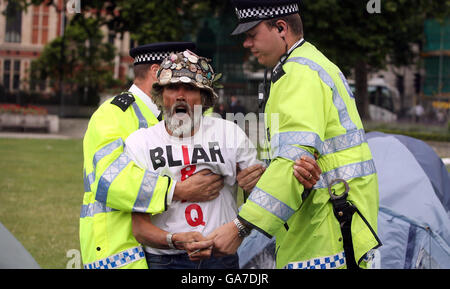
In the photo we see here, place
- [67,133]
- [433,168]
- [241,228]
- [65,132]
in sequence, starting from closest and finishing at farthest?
[241,228] → [433,168] → [67,133] → [65,132]

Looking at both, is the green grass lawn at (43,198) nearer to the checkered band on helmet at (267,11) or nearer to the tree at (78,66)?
the checkered band on helmet at (267,11)

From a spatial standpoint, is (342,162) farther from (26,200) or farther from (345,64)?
(345,64)

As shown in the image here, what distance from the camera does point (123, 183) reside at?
10.7 ft

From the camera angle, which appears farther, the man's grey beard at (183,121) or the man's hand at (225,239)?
the man's grey beard at (183,121)

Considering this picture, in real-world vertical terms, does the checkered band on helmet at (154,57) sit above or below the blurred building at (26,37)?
below

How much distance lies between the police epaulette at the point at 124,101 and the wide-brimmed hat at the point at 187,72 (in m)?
0.45

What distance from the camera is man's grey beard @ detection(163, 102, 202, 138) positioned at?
3332 millimetres

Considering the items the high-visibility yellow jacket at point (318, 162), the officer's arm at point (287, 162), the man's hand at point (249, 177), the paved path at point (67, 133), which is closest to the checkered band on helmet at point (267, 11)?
the high-visibility yellow jacket at point (318, 162)

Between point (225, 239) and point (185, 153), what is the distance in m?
0.46

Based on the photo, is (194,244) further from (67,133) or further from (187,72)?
(67,133)

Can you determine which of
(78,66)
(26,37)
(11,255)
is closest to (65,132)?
(78,66)

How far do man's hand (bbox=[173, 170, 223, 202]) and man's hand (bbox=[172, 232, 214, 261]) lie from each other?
0.18m

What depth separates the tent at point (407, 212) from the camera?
5.22m

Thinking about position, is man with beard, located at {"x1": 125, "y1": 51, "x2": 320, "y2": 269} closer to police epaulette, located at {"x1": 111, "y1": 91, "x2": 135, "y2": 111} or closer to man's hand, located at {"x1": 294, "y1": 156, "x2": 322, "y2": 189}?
man's hand, located at {"x1": 294, "y1": 156, "x2": 322, "y2": 189}
